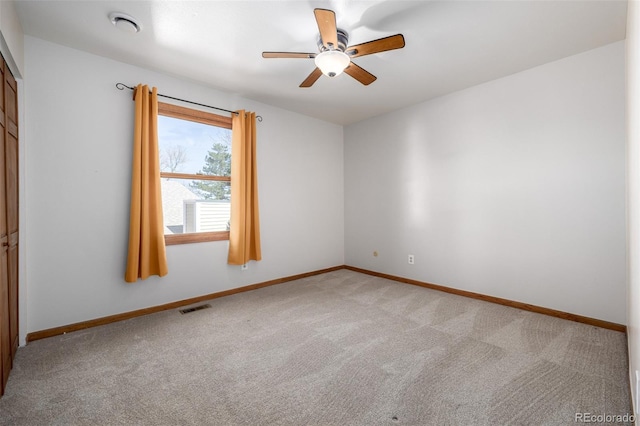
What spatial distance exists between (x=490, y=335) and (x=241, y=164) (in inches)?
123

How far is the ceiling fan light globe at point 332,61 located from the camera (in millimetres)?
2088

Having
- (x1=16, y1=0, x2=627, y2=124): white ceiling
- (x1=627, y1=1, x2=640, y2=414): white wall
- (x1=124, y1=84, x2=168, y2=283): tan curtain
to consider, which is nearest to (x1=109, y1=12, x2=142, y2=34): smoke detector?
(x1=16, y1=0, x2=627, y2=124): white ceiling

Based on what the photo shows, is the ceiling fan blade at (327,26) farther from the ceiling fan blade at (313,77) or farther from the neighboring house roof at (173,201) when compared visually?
the neighboring house roof at (173,201)

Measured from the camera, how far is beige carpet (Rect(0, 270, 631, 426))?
1.57 meters

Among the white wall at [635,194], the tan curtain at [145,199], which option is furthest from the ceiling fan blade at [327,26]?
the tan curtain at [145,199]

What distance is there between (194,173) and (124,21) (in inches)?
62.2

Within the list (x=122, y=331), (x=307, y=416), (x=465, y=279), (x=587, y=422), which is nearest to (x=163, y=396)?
(x=307, y=416)

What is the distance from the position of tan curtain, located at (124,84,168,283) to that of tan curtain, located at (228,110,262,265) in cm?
83

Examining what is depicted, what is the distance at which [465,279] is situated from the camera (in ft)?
11.6

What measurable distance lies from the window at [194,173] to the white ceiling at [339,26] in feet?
1.64

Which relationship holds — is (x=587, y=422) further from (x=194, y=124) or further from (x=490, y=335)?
(x=194, y=124)

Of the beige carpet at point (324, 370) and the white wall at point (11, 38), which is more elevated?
the white wall at point (11, 38)

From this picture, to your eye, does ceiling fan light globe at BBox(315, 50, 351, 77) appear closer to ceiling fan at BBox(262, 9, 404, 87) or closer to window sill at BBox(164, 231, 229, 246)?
ceiling fan at BBox(262, 9, 404, 87)

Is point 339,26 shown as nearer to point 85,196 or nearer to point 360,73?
point 360,73
